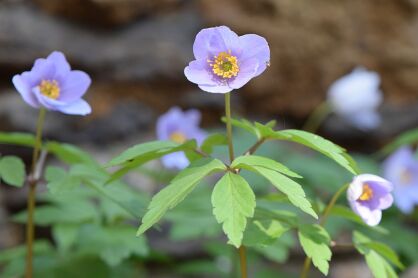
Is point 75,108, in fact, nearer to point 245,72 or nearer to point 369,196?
point 245,72

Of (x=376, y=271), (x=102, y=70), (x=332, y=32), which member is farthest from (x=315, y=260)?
(x=332, y=32)

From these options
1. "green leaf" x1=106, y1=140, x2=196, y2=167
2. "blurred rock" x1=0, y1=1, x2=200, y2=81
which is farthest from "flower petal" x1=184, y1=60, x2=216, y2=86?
"blurred rock" x1=0, y1=1, x2=200, y2=81

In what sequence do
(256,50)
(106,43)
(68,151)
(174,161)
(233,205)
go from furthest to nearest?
(106,43)
(174,161)
(68,151)
(256,50)
(233,205)

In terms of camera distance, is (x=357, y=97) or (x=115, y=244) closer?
(x=115, y=244)

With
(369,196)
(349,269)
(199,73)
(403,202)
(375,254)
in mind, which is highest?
(199,73)

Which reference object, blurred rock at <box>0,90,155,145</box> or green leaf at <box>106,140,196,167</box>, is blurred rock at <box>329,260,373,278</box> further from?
green leaf at <box>106,140,196,167</box>

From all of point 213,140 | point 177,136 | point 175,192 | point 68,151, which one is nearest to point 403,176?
point 177,136

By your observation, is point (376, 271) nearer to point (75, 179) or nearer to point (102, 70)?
point (75, 179)
